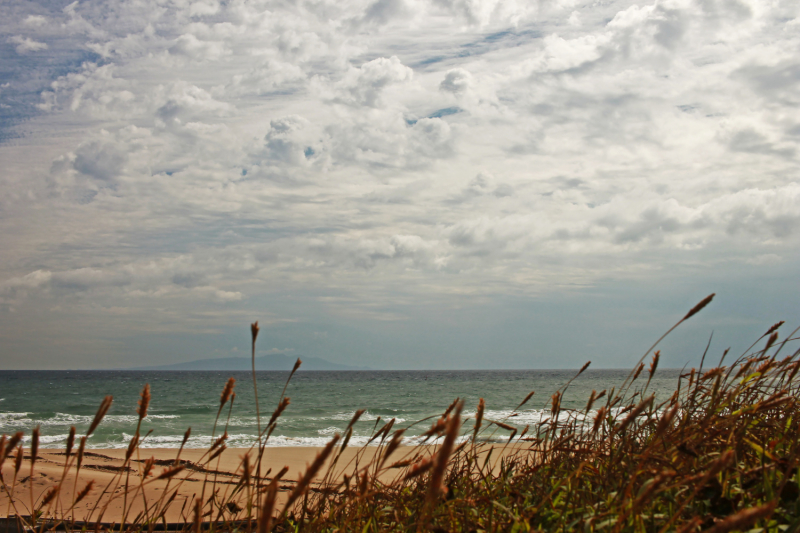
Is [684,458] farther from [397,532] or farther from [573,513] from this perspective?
[397,532]

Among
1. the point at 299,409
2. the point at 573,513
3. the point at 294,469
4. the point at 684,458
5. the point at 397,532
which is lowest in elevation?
the point at 299,409

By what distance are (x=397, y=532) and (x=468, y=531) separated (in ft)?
1.56

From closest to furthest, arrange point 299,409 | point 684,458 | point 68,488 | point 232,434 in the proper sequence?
point 684,458 → point 68,488 → point 232,434 → point 299,409

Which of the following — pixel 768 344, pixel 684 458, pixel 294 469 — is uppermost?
pixel 768 344

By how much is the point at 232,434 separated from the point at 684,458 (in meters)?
17.8

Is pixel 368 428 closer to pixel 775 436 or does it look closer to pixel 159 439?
pixel 159 439

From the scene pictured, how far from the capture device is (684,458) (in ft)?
5.89

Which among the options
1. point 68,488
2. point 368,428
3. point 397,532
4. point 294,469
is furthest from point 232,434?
point 397,532

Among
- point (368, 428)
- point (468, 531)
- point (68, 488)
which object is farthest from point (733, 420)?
point (368, 428)

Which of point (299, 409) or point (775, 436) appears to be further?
point (299, 409)

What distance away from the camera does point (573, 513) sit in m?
1.90

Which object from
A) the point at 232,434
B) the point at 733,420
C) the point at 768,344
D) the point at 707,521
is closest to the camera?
the point at 707,521

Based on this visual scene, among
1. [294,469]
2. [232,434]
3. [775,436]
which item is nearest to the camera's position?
[775,436]

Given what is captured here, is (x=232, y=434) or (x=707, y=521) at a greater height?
(x=707, y=521)
